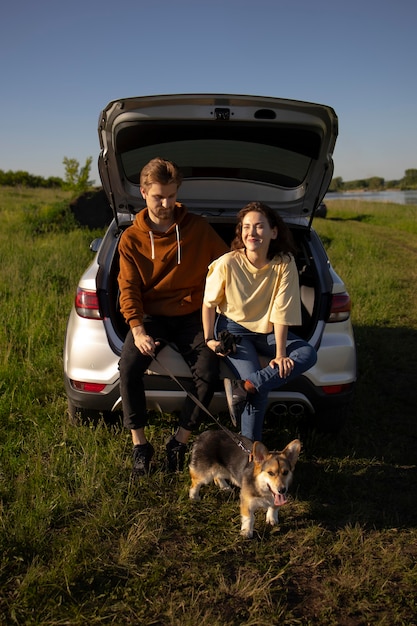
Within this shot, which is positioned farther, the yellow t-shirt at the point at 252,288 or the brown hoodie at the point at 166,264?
the brown hoodie at the point at 166,264

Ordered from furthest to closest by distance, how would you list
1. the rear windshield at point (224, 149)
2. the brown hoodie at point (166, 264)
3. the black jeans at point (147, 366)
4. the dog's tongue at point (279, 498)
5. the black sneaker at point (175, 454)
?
the rear windshield at point (224, 149) < the brown hoodie at point (166, 264) < the black sneaker at point (175, 454) < the black jeans at point (147, 366) < the dog's tongue at point (279, 498)

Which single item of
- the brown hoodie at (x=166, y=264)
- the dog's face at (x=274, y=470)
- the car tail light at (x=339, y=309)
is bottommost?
the dog's face at (x=274, y=470)

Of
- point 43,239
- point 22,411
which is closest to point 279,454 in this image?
point 22,411

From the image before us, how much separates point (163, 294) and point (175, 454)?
3.39 ft

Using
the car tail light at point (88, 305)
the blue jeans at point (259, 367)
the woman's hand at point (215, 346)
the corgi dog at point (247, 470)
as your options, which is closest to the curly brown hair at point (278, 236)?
the blue jeans at point (259, 367)

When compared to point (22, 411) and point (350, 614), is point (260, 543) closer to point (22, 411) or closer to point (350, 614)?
point (350, 614)

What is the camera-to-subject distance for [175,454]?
3.35 m

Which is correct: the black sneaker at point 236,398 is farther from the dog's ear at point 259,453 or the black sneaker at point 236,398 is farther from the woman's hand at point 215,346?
the dog's ear at point 259,453

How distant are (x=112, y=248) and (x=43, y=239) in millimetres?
8526

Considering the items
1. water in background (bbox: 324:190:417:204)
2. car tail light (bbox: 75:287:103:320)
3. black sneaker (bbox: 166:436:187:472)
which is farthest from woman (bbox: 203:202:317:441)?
water in background (bbox: 324:190:417:204)

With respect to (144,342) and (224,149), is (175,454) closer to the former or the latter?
(144,342)

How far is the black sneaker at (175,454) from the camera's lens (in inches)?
131

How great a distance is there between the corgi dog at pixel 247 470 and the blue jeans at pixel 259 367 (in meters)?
0.19

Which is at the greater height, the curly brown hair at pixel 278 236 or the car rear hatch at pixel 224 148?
the car rear hatch at pixel 224 148
